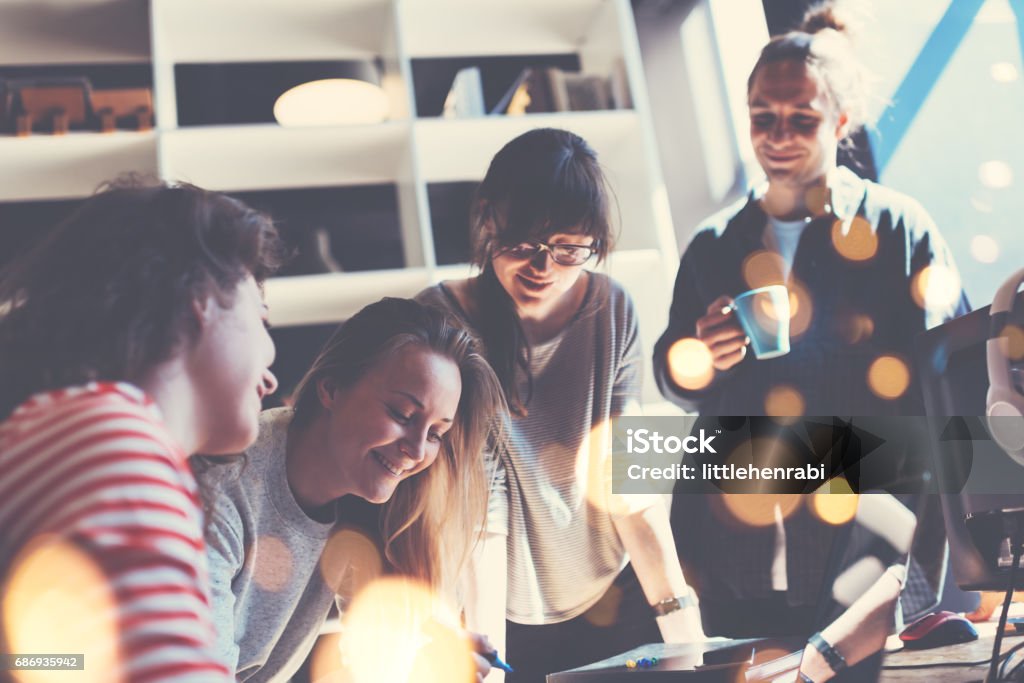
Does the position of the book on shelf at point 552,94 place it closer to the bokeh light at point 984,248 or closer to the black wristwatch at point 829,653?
the bokeh light at point 984,248

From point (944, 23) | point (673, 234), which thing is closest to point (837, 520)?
point (673, 234)

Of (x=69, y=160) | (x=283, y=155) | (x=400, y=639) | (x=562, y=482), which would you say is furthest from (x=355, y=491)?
(x=69, y=160)

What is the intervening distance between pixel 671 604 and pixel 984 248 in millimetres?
836

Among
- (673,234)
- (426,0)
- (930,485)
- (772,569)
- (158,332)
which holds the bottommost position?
(772,569)

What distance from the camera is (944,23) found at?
166cm

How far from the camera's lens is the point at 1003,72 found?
5.40ft

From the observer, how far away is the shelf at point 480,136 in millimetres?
1610

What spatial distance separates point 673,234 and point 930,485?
2.04 ft

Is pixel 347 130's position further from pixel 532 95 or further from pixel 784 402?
pixel 784 402

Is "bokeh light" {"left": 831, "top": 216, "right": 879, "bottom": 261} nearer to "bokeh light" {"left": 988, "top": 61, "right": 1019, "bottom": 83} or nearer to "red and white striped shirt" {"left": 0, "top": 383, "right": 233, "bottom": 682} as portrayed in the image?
"bokeh light" {"left": 988, "top": 61, "right": 1019, "bottom": 83}

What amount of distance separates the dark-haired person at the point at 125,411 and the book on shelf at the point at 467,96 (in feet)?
1.72

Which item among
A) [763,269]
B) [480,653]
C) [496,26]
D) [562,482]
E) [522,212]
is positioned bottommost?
[480,653]

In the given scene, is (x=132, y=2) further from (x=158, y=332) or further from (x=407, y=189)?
(x=158, y=332)

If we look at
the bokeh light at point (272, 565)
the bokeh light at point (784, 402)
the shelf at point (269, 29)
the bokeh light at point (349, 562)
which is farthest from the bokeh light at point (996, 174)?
the bokeh light at point (272, 565)
